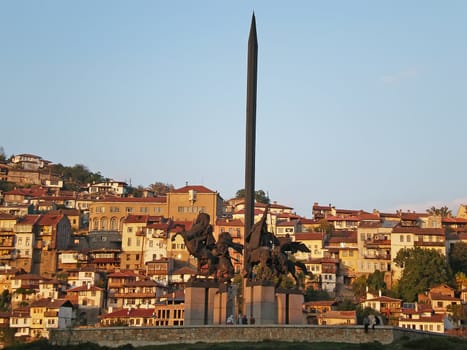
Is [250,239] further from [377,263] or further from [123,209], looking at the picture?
[123,209]

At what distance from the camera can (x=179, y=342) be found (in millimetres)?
32906

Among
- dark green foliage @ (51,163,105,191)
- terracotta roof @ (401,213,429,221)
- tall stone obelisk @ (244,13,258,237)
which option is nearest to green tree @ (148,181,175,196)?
dark green foliage @ (51,163,105,191)

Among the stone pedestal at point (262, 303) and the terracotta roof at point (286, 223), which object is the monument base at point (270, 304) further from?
the terracotta roof at point (286, 223)

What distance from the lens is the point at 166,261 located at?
8200 cm

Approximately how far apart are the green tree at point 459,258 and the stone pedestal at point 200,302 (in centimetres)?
4452

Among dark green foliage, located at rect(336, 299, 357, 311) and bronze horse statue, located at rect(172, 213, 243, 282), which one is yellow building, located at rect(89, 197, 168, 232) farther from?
bronze horse statue, located at rect(172, 213, 243, 282)

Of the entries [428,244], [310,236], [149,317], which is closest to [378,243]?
[428,244]

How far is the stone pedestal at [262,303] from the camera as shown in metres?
35.3

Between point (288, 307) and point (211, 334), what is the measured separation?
413cm

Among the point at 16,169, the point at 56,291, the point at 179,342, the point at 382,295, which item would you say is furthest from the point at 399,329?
the point at 16,169

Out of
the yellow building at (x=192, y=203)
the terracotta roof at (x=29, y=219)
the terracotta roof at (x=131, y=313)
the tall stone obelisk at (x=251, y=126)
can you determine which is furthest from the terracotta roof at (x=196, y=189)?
the tall stone obelisk at (x=251, y=126)

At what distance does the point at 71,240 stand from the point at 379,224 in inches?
1077

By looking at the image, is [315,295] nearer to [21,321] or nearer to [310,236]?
[310,236]

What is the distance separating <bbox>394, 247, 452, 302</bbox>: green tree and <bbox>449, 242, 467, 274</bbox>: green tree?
2.38m
